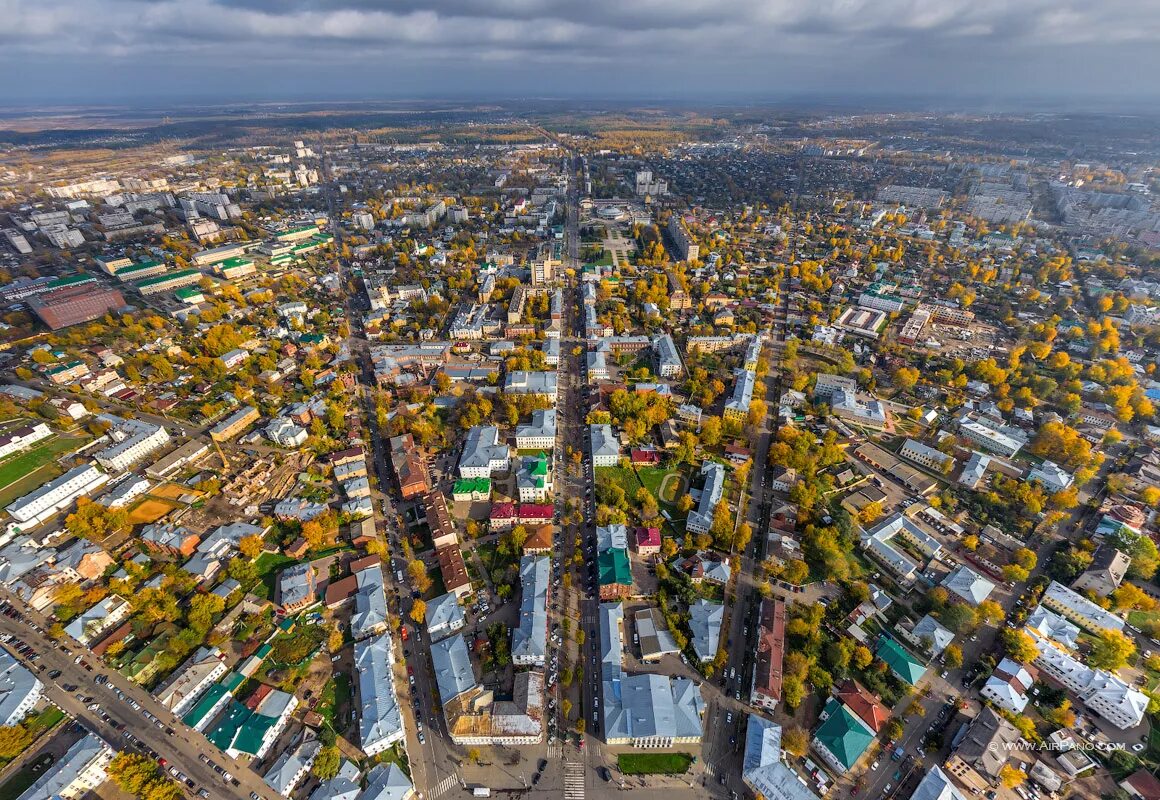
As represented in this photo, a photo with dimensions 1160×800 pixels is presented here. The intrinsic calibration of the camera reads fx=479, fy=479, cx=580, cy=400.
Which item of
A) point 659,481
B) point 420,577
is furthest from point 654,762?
point 659,481

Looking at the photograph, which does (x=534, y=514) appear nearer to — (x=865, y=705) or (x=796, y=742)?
Result: (x=796, y=742)

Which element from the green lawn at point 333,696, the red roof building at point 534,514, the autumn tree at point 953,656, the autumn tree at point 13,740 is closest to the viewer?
the autumn tree at point 13,740

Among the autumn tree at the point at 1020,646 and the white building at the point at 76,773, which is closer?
the white building at the point at 76,773

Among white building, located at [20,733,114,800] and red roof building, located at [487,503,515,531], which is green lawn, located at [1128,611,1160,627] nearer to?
red roof building, located at [487,503,515,531]

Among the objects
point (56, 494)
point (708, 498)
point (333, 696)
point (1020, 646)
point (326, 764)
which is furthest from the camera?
point (56, 494)

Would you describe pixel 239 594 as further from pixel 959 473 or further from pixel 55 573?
pixel 959 473

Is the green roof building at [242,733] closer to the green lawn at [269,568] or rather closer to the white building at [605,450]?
the green lawn at [269,568]

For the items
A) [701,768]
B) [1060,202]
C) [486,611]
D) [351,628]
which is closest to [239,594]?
[351,628]

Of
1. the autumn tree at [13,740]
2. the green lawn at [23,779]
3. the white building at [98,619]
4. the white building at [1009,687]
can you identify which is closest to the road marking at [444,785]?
the green lawn at [23,779]
